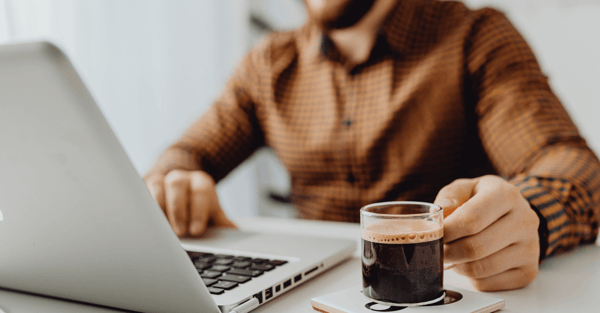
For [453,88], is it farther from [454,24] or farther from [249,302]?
[249,302]

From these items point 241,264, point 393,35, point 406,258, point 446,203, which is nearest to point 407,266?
point 406,258

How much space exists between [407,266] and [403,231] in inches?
1.4

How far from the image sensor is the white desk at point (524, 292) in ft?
1.60

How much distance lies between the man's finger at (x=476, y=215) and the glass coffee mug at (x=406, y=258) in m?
0.02

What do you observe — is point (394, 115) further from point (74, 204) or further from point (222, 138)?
point (74, 204)

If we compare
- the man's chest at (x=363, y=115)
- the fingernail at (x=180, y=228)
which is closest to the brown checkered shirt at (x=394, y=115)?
the man's chest at (x=363, y=115)

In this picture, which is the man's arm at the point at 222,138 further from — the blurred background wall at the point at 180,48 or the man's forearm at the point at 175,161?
the blurred background wall at the point at 180,48

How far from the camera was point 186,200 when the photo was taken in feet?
2.74

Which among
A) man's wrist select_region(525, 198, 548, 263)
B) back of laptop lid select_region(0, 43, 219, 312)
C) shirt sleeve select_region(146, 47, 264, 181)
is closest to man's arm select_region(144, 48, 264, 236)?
shirt sleeve select_region(146, 47, 264, 181)

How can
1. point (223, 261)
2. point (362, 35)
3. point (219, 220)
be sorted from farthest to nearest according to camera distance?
1. point (362, 35)
2. point (219, 220)
3. point (223, 261)

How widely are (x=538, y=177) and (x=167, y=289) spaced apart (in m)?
0.58

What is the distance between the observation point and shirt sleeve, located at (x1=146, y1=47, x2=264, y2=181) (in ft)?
4.05

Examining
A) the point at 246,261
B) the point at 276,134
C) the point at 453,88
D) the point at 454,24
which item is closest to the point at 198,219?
the point at 246,261

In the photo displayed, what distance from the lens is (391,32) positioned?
3.70ft
